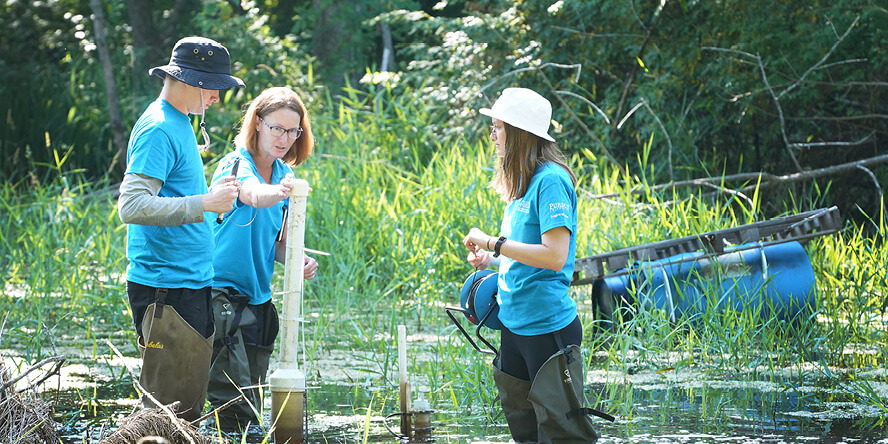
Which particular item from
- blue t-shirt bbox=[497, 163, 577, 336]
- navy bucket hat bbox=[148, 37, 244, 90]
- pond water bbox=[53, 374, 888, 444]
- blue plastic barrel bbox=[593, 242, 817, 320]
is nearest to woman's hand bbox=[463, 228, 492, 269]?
blue t-shirt bbox=[497, 163, 577, 336]

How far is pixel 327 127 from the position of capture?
10.1 meters

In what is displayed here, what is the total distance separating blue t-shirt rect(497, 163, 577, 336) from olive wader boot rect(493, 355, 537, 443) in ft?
0.79

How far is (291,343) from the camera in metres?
3.37

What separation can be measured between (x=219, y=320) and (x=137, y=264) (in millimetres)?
469

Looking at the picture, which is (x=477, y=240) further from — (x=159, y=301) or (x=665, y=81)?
(x=665, y=81)

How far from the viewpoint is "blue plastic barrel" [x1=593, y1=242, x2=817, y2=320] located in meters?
5.55

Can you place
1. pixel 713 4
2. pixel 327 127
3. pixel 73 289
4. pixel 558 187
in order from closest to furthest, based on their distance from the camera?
pixel 558 187 < pixel 73 289 < pixel 713 4 < pixel 327 127

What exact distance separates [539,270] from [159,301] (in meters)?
1.27

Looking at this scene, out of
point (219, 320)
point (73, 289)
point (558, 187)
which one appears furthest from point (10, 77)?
point (558, 187)

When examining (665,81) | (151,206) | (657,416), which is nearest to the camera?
(151,206)

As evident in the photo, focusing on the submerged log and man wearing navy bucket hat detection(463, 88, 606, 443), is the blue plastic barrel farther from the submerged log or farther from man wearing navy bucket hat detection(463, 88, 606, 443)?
the submerged log

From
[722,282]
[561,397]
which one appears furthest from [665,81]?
[561,397]

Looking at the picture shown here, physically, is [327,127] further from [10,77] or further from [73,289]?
[10,77]

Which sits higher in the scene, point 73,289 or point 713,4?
point 713,4
